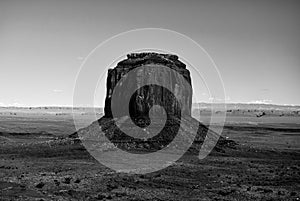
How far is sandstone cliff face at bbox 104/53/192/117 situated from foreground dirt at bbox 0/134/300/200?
2688cm

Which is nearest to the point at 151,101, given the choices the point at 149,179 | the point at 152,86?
the point at 152,86

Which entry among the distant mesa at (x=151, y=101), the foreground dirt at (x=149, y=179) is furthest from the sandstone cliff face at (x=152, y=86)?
the foreground dirt at (x=149, y=179)

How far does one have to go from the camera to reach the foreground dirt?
43.8m

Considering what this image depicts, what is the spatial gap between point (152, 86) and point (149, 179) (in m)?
54.7

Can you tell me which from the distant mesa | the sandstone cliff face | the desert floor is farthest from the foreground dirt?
the sandstone cliff face

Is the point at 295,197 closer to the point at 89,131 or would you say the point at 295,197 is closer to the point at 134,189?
the point at 134,189

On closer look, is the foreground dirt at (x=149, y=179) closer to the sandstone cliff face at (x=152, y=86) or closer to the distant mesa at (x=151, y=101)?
the distant mesa at (x=151, y=101)

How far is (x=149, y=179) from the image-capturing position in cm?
5419

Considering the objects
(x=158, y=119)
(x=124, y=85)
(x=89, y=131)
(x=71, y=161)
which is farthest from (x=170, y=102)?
(x=71, y=161)

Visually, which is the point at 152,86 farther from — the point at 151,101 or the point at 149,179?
the point at 149,179

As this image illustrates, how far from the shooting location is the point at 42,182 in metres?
48.8

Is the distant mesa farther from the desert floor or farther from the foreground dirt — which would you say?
the foreground dirt

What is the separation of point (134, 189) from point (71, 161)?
27865 mm

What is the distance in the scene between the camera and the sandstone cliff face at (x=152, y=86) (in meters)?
106
